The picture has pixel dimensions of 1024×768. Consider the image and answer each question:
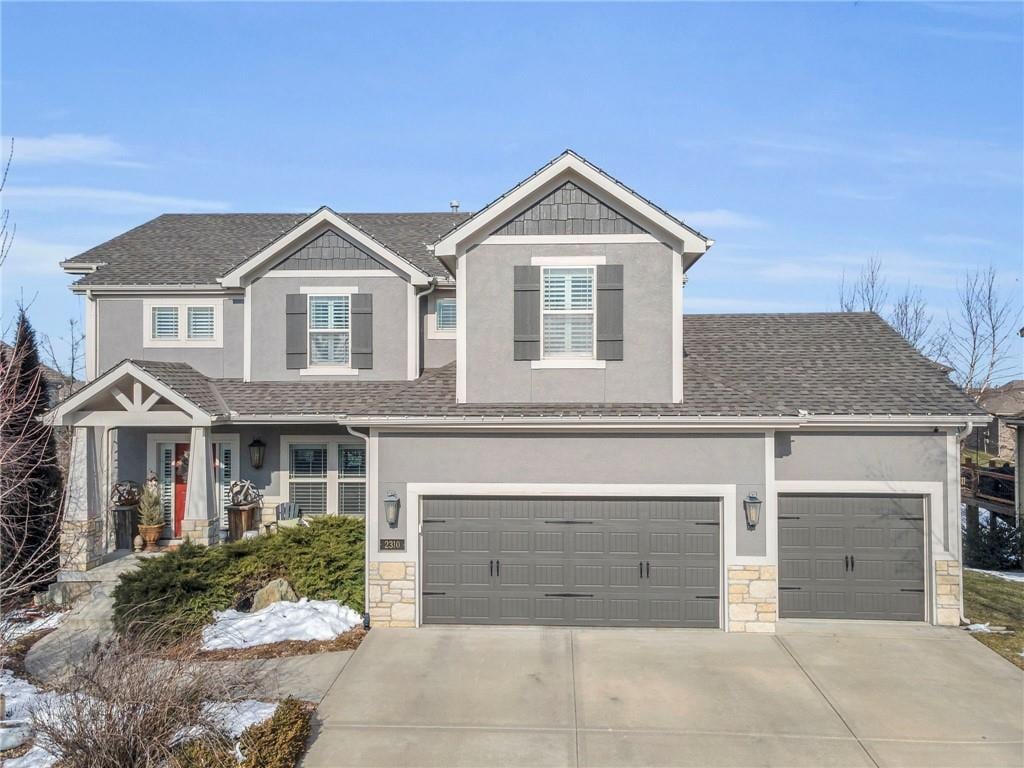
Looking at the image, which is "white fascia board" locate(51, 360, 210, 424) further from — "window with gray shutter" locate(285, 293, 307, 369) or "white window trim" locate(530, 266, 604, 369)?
"white window trim" locate(530, 266, 604, 369)

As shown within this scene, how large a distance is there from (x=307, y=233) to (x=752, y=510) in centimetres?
1011

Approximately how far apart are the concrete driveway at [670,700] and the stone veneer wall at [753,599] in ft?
0.82

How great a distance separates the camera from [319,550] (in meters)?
10.8

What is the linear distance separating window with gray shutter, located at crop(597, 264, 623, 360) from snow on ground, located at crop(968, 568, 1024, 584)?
10.4 meters

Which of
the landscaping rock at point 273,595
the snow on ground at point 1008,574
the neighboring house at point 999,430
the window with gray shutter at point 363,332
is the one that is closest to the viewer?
the landscaping rock at point 273,595

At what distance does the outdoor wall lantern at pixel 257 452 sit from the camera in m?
13.9

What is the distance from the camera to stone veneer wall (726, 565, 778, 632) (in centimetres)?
1013

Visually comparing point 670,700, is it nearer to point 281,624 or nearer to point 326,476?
point 281,624

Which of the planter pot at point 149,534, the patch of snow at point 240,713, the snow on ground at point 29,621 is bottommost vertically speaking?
the snow on ground at point 29,621

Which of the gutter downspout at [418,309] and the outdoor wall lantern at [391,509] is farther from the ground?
the gutter downspout at [418,309]

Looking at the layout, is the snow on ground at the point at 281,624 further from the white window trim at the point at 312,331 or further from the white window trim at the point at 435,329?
the white window trim at the point at 435,329

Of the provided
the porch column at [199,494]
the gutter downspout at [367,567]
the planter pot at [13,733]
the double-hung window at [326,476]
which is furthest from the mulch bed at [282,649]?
the double-hung window at [326,476]

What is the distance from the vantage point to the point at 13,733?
6.61m

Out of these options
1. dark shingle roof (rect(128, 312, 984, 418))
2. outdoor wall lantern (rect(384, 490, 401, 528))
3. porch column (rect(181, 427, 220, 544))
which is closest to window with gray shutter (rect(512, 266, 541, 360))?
dark shingle roof (rect(128, 312, 984, 418))
